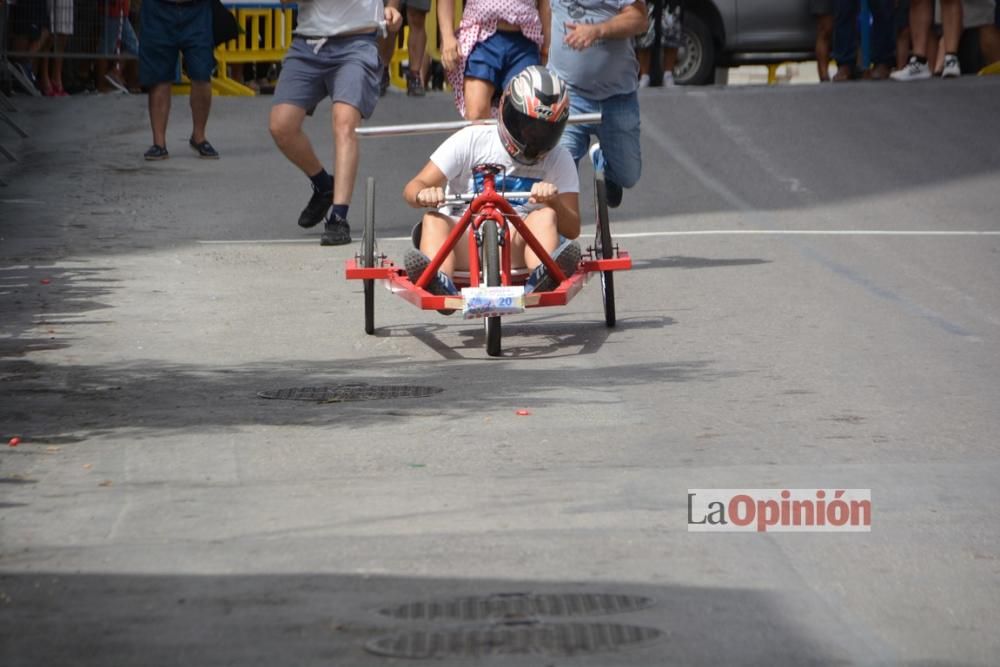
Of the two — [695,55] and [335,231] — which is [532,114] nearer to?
[335,231]

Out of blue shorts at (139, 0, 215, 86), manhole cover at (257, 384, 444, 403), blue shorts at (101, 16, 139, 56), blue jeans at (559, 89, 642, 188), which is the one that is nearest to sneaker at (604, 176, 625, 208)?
blue jeans at (559, 89, 642, 188)

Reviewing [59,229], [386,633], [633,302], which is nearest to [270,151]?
[59,229]

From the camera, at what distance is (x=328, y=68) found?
12.4 metres

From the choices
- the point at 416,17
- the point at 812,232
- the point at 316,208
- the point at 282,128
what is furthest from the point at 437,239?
the point at 416,17

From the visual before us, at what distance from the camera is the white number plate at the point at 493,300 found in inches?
324

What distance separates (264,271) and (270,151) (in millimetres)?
6149

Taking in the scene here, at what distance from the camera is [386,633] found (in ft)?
14.5

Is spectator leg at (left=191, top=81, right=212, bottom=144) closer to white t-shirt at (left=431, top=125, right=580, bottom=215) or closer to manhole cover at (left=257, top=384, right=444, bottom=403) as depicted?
white t-shirt at (left=431, top=125, right=580, bottom=215)

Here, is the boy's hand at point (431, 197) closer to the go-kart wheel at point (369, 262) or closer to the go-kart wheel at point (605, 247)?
the go-kart wheel at point (369, 262)

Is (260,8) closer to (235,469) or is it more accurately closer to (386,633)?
(235,469)

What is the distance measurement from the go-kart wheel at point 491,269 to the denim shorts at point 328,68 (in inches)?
154

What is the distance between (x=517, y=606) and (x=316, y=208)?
8.38m

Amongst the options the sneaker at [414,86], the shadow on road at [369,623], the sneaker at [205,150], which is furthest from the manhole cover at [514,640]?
the sneaker at [414,86]

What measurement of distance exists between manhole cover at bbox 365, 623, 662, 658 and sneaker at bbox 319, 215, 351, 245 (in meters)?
8.01
